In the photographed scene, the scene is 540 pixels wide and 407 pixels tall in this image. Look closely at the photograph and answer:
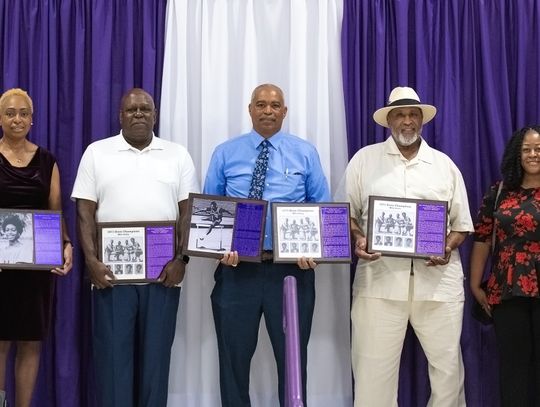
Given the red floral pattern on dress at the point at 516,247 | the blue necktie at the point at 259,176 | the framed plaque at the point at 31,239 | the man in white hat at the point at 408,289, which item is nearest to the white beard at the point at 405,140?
the man in white hat at the point at 408,289

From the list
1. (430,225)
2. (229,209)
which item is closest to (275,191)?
(229,209)

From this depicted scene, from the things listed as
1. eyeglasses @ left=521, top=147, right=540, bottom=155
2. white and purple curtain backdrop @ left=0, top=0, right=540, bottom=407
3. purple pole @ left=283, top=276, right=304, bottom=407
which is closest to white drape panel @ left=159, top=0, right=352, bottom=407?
white and purple curtain backdrop @ left=0, top=0, right=540, bottom=407

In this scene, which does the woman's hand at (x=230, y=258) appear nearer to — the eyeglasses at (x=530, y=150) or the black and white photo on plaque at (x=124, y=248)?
the black and white photo on plaque at (x=124, y=248)

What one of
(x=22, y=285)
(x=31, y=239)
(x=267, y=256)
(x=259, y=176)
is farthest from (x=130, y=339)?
(x=259, y=176)

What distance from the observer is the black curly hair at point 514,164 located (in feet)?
12.8

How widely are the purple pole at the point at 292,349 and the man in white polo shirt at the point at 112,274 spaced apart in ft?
3.33

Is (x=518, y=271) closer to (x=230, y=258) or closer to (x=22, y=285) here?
(x=230, y=258)

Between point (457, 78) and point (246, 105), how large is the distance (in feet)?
4.29

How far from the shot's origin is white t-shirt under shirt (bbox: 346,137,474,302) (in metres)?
3.89

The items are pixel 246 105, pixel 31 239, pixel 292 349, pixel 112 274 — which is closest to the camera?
pixel 292 349

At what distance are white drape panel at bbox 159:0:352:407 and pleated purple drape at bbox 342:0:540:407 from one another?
0.53 ft

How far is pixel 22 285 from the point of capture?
3.73 meters

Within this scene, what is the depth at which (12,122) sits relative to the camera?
147 inches

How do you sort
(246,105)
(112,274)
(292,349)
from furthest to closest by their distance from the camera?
(246,105), (112,274), (292,349)
